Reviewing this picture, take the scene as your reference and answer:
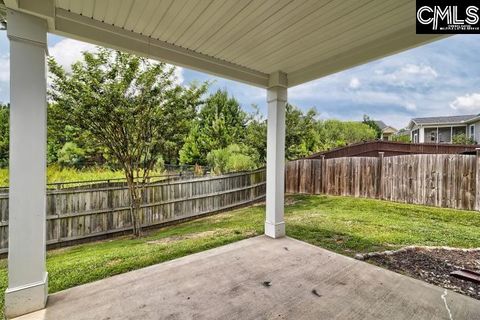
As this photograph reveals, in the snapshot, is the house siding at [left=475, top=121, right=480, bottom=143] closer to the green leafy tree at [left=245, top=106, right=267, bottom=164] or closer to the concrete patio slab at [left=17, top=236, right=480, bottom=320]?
the green leafy tree at [left=245, top=106, right=267, bottom=164]

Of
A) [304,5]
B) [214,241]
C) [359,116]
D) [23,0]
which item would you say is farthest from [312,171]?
[359,116]

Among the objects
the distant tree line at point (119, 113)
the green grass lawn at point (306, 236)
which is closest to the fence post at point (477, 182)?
Answer: the green grass lawn at point (306, 236)

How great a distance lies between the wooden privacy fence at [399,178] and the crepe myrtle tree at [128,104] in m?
4.65

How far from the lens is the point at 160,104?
458 cm

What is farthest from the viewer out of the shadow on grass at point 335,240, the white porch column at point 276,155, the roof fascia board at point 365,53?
the white porch column at point 276,155

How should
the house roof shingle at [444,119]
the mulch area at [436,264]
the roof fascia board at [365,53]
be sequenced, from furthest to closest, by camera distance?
the house roof shingle at [444,119] → the mulch area at [436,264] → the roof fascia board at [365,53]

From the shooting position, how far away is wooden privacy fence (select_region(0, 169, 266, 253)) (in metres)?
4.07

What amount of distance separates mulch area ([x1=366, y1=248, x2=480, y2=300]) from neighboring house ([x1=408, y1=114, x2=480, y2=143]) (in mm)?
13421

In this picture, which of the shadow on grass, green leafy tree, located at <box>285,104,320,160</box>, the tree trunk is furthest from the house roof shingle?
the tree trunk

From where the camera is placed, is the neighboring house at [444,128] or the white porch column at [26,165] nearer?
the white porch column at [26,165]

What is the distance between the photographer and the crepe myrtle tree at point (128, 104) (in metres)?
4.00

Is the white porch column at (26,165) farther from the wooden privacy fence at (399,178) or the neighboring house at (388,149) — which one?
the neighboring house at (388,149)

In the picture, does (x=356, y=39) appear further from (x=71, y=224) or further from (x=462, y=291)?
(x=71, y=224)

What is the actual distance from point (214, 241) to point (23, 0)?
3389mm
